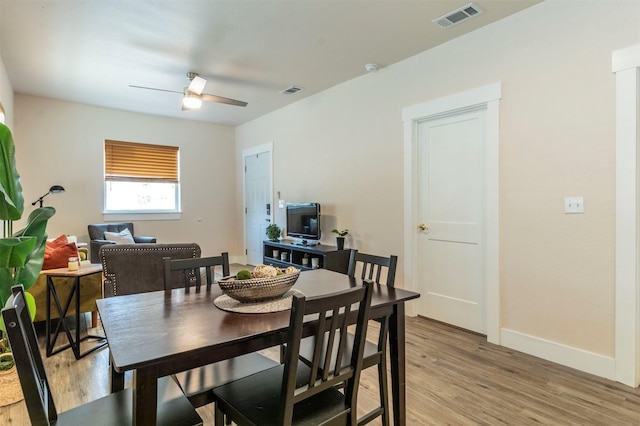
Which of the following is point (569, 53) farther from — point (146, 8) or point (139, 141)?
point (139, 141)

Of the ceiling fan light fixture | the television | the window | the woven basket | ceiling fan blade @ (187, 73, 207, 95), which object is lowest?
the woven basket

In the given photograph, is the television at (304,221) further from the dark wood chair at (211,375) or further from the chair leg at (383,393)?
the chair leg at (383,393)

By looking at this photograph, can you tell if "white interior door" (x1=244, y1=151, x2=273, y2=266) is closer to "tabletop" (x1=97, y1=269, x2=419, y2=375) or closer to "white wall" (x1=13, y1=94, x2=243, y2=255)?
"white wall" (x1=13, y1=94, x2=243, y2=255)

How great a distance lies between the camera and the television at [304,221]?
465 centimetres

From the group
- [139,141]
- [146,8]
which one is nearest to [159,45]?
[146,8]

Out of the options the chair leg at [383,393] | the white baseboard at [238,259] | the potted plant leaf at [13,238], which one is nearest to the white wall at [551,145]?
the chair leg at [383,393]

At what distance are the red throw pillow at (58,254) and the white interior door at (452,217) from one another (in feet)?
11.0

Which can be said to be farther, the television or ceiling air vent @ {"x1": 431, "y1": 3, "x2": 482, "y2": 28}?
the television

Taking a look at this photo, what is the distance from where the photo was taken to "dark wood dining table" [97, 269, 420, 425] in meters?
1.08

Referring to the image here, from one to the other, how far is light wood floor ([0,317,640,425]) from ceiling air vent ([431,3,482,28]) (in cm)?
273

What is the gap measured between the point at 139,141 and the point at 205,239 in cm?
209

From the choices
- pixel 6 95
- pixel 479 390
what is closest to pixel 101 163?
pixel 6 95

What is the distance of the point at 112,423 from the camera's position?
123 centimetres

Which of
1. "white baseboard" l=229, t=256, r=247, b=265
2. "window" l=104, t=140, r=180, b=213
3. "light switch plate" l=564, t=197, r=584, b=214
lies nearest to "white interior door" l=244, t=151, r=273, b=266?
"white baseboard" l=229, t=256, r=247, b=265
